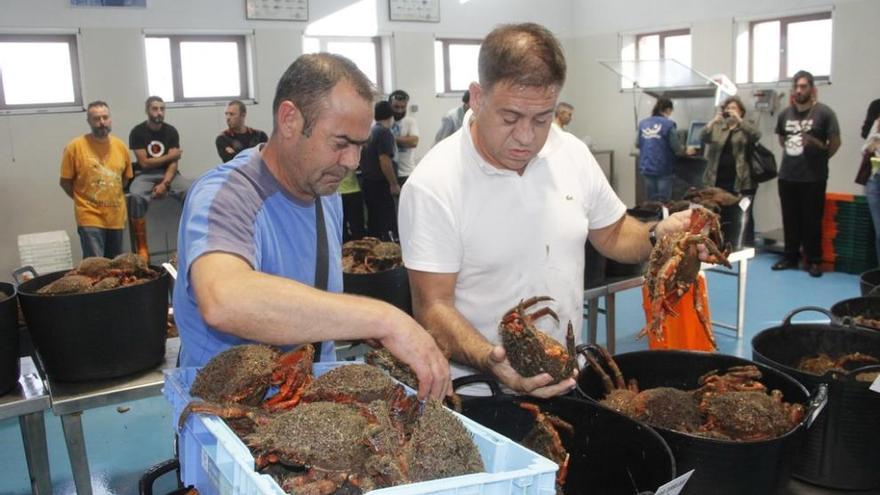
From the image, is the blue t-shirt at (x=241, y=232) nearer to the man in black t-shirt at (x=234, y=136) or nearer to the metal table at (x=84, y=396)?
the metal table at (x=84, y=396)

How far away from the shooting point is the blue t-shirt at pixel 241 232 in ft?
4.93

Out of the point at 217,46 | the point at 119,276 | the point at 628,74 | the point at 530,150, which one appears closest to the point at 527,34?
the point at 530,150

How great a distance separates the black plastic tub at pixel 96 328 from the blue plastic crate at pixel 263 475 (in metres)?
1.10

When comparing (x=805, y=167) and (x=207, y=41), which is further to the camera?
(x=207, y=41)

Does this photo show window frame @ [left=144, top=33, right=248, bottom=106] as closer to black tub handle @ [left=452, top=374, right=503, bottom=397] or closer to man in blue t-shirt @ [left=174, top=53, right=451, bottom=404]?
man in blue t-shirt @ [left=174, top=53, right=451, bottom=404]

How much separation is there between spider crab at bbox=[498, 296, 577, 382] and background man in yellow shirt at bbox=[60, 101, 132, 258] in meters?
5.26

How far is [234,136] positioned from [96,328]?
529 cm

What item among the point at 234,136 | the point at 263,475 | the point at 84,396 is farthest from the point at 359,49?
the point at 263,475

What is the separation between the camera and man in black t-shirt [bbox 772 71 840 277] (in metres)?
7.02

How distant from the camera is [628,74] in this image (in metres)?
9.30

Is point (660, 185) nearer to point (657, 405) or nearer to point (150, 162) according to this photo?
point (150, 162)

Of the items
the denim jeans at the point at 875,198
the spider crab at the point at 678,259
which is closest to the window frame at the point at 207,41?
the denim jeans at the point at 875,198

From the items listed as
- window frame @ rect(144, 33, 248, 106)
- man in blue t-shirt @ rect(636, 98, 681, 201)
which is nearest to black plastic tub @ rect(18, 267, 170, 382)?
window frame @ rect(144, 33, 248, 106)

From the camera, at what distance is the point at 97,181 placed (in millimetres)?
6113
